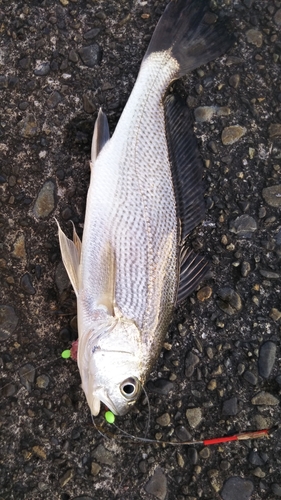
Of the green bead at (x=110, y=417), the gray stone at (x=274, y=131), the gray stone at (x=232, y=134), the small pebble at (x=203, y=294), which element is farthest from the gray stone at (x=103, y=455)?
the gray stone at (x=274, y=131)

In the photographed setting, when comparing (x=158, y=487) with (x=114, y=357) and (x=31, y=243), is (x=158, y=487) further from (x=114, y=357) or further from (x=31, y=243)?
(x=31, y=243)

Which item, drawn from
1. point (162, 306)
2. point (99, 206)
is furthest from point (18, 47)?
point (162, 306)

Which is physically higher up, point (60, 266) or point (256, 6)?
point (256, 6)

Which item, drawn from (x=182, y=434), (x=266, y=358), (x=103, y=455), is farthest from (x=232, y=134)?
(x=103, y=455)

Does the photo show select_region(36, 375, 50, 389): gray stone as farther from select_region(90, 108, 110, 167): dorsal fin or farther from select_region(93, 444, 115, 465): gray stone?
select_region(90, 108, 110, 167): dorsal fin

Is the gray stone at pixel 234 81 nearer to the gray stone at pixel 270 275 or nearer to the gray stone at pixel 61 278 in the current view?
the gray stone at pixel 270 275
